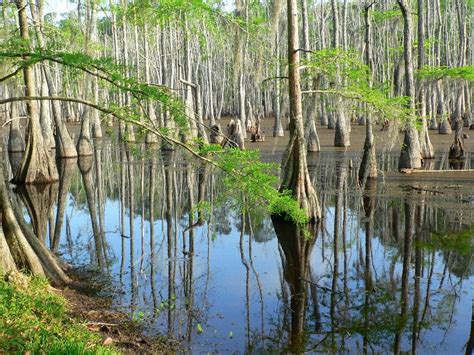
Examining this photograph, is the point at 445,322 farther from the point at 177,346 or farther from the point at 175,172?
the point at 175,172

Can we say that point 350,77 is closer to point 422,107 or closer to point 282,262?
Answer: point 282,262

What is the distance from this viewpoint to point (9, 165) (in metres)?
18.3

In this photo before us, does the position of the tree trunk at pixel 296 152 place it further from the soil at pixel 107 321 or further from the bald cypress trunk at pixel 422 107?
the bald cypress trunk at pixel 422 107

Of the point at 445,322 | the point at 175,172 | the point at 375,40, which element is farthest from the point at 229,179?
the point at 375,40

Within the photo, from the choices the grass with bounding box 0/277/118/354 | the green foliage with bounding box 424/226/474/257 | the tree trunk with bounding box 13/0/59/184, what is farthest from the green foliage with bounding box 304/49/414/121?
the tree trunk with bounding box 13/0/59/184

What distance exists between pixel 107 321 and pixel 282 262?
10.9 feet

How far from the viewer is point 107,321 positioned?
5.42 m

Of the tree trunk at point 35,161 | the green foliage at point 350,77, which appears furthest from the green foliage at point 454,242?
the tree trunk at point 35,161

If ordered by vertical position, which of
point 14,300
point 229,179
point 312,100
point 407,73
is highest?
point 407,73

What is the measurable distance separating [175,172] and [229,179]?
1098cm

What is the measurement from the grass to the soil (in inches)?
7.7

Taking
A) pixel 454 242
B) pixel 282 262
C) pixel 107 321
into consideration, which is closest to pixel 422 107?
pixel 454 242

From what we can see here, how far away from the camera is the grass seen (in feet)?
12.5

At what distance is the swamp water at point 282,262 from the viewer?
5543 millimetres
